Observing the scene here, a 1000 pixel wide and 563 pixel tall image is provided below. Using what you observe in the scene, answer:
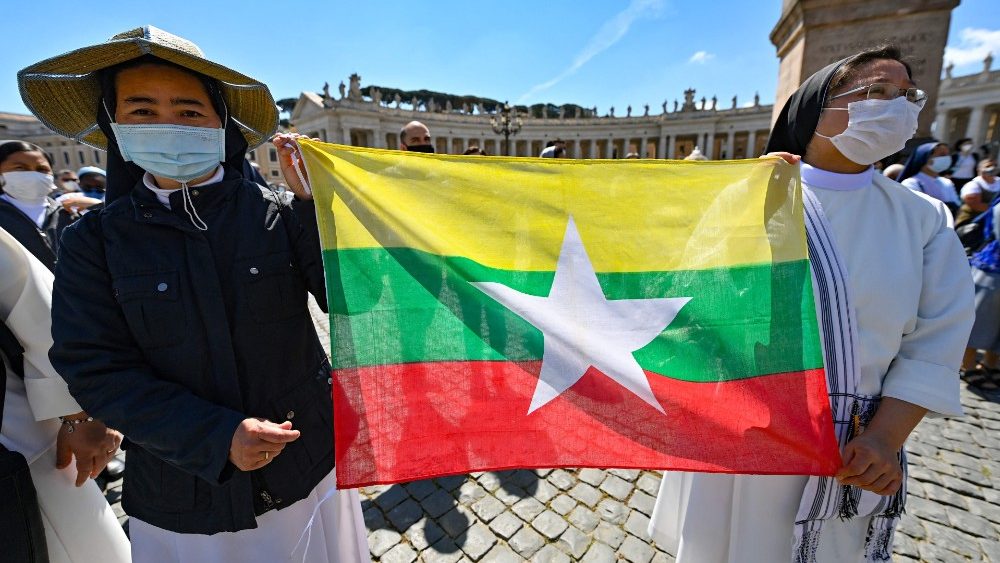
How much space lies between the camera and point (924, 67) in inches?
293

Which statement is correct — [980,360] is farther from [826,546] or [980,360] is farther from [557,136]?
[557,136]

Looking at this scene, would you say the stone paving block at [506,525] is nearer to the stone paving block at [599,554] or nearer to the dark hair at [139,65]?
the stone paving block at [599,554]

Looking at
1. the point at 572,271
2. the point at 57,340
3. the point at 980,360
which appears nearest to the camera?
the point at 57,340

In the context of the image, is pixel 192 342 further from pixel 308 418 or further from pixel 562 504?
Answer: pixel 562 504

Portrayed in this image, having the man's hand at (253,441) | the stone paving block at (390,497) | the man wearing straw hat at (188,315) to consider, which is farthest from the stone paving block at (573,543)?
the man's hand at (253,441)

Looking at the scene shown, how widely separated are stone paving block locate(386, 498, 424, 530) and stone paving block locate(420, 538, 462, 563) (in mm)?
273

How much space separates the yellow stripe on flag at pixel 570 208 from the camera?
1.69m

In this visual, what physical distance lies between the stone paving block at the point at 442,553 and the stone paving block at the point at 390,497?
515 mm

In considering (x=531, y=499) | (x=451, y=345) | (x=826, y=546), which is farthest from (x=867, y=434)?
(x=531, y=499)

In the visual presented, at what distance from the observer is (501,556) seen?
263 cm

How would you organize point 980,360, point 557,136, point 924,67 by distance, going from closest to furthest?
point 980,360, point 924,67, point 557,136

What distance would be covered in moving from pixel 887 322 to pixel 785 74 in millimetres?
9410

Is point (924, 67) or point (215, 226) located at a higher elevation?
point (924, 67)

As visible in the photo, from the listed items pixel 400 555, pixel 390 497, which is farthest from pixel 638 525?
pixel 390 497
